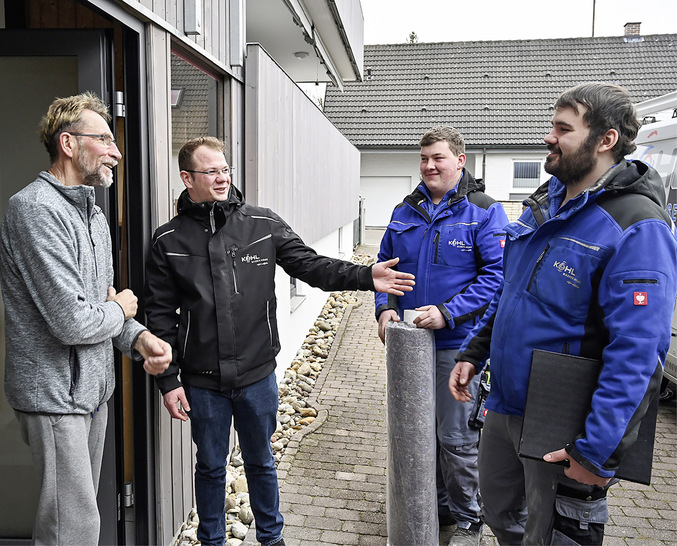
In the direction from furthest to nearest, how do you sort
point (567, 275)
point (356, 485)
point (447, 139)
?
point (356, 485) → point (447, 139) → point (567, 275)

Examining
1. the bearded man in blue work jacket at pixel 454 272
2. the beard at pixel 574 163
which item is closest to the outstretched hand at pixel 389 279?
the bearded man in blue work jacket at pixel 454 272

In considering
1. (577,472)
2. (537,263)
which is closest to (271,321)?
(537,263)

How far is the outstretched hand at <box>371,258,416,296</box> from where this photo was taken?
323 cm

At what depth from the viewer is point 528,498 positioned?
8.21ft

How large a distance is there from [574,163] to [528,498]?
1.42 m

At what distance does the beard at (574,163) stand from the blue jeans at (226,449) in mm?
1825

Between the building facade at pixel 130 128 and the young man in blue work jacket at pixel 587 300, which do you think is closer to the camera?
the young man in blue work jacket at pixel 587 300

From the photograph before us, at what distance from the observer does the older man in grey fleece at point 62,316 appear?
2.23 meters

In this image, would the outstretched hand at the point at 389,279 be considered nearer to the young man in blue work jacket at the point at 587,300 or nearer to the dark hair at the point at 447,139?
the young man in blue work jacket at the point at 587,300

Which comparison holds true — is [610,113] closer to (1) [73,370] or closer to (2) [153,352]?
(2) [153,352]

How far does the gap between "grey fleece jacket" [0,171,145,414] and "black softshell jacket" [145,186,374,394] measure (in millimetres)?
563

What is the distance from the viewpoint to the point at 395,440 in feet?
10.7

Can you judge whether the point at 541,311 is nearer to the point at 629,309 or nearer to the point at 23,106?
the point at 629,309

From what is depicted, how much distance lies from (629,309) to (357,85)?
2446 centimetres
